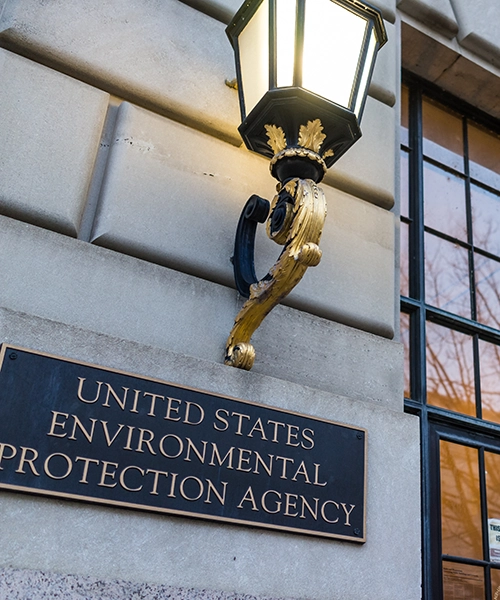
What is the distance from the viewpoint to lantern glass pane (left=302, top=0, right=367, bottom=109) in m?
2.85

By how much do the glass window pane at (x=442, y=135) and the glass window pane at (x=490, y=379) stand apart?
58.8 inches

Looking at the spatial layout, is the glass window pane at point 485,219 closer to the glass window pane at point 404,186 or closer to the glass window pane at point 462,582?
the glass window pane at point 404,186

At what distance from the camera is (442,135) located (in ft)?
17.9

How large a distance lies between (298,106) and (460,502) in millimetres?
2656

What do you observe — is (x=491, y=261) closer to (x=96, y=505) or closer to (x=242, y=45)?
(x=242, y=45)

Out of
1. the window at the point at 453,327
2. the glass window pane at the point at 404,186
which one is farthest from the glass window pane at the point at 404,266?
the glass window pane at the point at 404,186

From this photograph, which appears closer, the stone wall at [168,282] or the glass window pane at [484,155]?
the stone wall at [168,282]

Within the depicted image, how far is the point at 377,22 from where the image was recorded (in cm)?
304

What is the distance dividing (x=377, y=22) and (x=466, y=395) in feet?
8.42

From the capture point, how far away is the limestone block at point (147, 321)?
107 inches

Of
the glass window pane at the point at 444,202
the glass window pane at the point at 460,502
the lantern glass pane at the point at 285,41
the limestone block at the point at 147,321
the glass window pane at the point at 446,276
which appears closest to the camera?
the limestone block at the point at 147,321

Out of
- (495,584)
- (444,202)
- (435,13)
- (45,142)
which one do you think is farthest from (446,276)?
(45,142)

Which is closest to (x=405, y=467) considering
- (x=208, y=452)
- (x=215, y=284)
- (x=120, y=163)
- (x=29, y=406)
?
(x=208, y=452)

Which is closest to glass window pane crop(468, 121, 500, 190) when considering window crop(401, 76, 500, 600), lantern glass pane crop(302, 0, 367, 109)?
window crop(401, 76, 500, 600)
